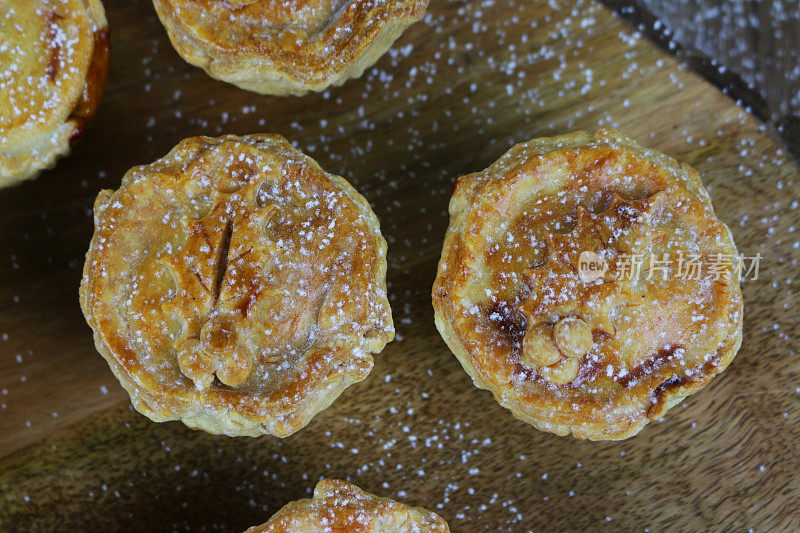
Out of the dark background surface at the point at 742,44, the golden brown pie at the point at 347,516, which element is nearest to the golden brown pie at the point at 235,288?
the golden brown pie at the point at 347,516

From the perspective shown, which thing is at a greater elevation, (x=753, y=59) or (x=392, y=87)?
(x=753, y=59)

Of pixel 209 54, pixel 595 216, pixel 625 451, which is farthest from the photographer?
pixel 625 451

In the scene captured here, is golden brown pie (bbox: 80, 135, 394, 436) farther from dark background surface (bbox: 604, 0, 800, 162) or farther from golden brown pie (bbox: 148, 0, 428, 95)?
dark background surface (bbox: 604, 0, 800, 162)

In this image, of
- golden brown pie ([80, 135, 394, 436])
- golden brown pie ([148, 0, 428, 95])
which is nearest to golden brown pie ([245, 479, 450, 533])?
golden brown pie ([80, 135, 394, 436])

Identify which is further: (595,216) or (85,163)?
(85,163)

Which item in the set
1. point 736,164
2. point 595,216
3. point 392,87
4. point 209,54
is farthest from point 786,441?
point 209,54

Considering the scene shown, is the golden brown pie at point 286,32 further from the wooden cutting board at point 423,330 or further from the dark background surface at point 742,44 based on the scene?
the dark background surface at point 742,44

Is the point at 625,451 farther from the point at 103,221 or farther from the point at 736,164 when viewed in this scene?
the point at 103,221
